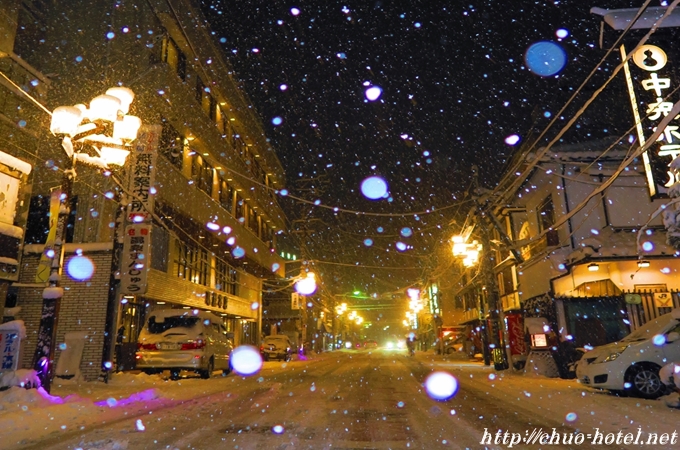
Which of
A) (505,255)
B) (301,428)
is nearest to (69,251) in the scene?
(301,428)

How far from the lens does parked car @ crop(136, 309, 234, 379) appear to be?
44.3 feet

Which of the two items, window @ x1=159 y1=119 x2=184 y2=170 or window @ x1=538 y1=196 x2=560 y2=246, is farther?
window @ x1=538 y1=196 x2=560 y2=246

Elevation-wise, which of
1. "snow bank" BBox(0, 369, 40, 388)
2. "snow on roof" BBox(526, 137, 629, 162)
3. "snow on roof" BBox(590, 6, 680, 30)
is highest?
"snow on roof" BBox(590, 6, 680, 30)

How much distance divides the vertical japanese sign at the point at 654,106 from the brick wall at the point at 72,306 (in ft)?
48.2

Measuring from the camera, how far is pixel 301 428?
6422mm

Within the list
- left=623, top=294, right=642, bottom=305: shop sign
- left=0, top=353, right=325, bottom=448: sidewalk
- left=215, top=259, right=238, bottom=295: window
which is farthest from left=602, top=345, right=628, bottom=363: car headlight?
left=215, top=259, right=238, bottom=295: window

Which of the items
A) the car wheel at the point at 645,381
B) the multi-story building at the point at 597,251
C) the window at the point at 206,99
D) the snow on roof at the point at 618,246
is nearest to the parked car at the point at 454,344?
the multi-story building at the point at 597,251

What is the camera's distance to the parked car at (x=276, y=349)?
30.5m

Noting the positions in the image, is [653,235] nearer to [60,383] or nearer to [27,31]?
[60,383]

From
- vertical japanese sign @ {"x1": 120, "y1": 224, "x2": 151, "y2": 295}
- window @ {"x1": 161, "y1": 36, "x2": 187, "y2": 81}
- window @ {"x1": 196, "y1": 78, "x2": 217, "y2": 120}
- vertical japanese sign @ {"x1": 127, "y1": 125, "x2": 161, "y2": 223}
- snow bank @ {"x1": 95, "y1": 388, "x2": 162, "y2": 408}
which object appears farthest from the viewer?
window @ {"x1": 196, "y1": 78, "x2": 217, "y2": 120}

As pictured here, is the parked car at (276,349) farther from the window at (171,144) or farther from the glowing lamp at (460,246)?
the window at (171,144)

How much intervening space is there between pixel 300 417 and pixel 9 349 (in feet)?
22.2

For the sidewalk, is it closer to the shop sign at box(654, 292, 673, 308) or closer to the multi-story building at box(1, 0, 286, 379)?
the multi-story building at box(1, 0, 286, 379)

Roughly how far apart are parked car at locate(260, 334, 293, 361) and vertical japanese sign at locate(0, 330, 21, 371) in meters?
21.3
